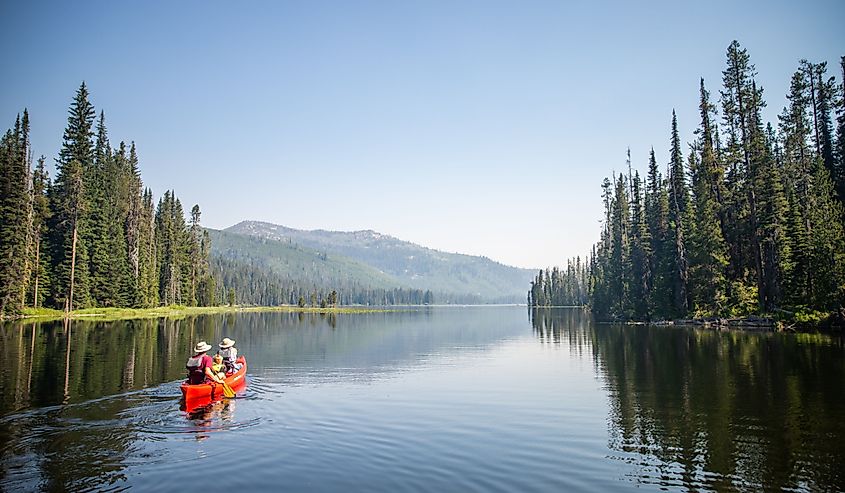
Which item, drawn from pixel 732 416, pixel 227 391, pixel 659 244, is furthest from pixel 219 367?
pixel 659 244

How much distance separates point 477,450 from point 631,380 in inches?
658

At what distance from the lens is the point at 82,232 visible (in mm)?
92562

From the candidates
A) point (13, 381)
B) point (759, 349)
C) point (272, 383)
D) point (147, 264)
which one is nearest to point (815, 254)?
point (759, 349)

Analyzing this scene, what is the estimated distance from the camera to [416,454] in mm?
16844

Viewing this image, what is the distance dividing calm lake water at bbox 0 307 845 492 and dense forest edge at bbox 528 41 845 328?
19059 millimetres

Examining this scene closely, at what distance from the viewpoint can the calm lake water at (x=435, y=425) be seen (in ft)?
48.0

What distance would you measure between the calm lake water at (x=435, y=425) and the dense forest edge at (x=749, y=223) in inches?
750

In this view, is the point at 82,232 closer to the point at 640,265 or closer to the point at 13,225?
the point at 13,225

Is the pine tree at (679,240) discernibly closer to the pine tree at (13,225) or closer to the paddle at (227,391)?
the paddle at (227,391)

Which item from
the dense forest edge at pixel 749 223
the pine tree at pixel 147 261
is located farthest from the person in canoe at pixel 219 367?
the pine tree at pixel 147 261

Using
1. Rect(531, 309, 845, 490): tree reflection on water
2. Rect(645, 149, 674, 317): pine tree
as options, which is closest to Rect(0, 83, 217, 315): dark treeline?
Rect(531, 309, 845, 490): tree reflection on water

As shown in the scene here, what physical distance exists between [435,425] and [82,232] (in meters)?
90.0

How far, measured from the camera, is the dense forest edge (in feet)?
184

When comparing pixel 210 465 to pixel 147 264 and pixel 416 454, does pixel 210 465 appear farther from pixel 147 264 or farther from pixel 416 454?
pixel 147 264
